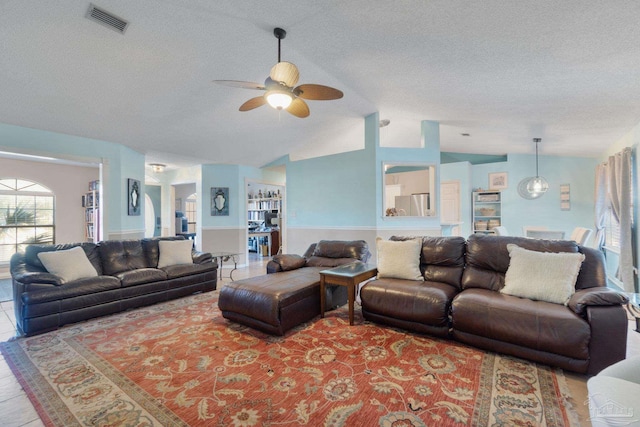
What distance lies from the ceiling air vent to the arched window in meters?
5.50

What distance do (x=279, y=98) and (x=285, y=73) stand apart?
225mm

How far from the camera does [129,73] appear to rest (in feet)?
10.5

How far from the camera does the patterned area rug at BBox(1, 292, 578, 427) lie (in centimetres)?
161

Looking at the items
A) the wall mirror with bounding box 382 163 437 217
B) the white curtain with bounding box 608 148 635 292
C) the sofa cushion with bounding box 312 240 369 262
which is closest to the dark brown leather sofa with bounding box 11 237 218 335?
the sofa cushion with bounding box 312 240 369 262

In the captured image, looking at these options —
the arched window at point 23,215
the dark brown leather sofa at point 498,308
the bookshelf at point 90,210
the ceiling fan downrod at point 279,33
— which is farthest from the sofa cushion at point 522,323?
the arched window at point 23,215

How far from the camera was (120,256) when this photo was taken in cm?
388

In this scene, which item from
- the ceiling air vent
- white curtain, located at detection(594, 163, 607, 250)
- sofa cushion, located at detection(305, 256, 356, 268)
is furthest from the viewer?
white curtain, located at detection(594, 163, 607, 250)

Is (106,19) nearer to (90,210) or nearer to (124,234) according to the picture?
(124,234)

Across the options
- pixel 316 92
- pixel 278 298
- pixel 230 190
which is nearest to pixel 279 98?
pixel 316 92

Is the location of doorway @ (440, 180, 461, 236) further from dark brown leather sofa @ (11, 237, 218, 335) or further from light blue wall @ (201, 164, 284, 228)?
dark brown leather sofa @ (11, 237, 218, 335)

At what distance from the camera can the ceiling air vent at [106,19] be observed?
2.41 metres

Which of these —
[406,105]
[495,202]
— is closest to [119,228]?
[406,105]

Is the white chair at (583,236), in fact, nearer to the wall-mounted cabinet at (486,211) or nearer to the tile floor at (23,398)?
the tile floor at (23,398)

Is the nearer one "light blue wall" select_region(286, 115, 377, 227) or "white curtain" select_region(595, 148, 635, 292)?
"white curtain" select_region(595, 148, 635, 292)
